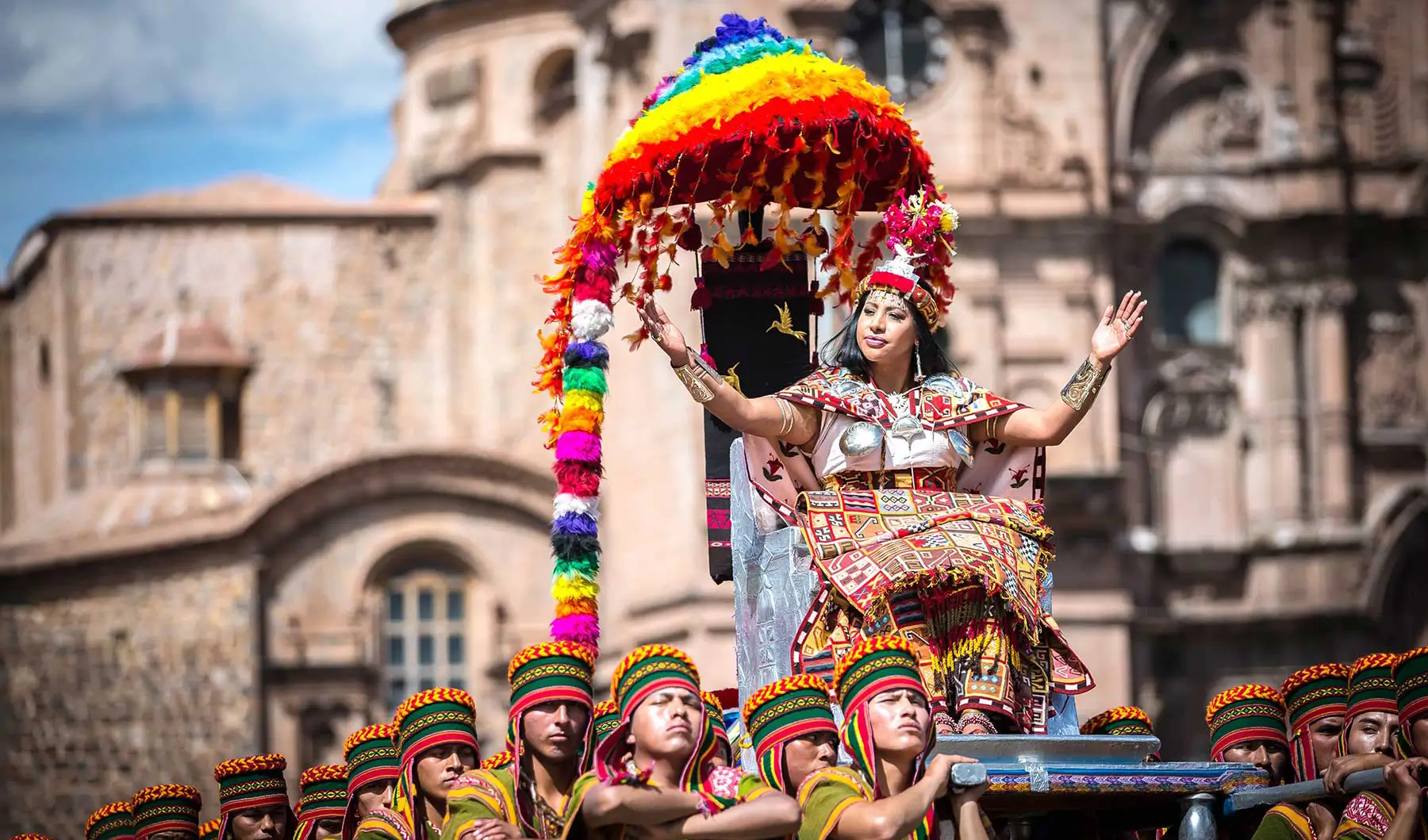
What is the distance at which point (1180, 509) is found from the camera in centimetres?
4297

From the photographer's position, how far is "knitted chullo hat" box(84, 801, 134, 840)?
16.4 m

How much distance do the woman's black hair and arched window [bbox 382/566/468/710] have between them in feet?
80.7

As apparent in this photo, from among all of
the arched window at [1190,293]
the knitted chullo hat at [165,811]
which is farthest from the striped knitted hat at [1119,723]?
the arched window at [1190,293]

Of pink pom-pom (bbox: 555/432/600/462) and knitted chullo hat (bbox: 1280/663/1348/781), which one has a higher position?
pink pom-pom (bbox: 555/432/600/462)

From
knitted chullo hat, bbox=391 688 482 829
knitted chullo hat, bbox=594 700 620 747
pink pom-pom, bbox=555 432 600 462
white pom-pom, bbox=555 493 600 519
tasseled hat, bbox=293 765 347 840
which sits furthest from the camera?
pink pom-pom, bbox=555 432 600 462

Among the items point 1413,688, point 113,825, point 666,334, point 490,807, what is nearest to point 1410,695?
point 1413,688

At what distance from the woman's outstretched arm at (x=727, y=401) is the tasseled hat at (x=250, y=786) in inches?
112

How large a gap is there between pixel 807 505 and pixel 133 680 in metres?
25.1

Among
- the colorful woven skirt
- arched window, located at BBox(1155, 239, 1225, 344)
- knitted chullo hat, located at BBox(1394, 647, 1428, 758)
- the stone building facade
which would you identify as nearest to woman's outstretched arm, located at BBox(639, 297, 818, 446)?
the colorful woven skirt

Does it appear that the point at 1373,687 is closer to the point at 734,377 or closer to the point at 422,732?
the point at 734,377

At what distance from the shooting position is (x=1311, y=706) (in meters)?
15.3

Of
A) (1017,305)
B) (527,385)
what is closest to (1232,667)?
(1017,305)

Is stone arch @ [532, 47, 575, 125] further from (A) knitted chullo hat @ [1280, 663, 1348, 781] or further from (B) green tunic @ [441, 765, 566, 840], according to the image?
(B) green tunic @ [441, 765, 566, 840]

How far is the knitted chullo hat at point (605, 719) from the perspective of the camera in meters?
13.7
